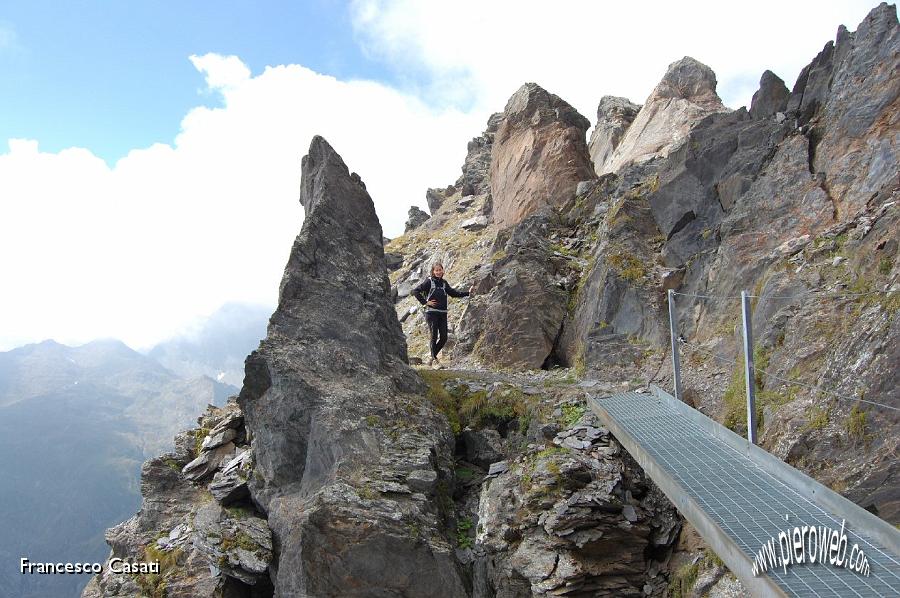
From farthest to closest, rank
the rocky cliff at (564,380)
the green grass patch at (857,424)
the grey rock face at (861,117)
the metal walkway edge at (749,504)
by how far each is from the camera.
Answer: the grey rock face at (861,117) < the rocky cliff at (564,380) < the green grass patch at (857,424) < the metal walkway edge at (749,504)

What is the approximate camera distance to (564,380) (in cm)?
1541

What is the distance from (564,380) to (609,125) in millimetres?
32340

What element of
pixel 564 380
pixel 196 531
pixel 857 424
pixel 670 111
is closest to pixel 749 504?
pixel 857 424

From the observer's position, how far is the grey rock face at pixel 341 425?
10039 millimetres

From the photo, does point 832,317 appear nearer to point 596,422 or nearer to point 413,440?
point 596,422

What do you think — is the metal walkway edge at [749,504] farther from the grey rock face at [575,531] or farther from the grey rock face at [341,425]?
the grey rock face at [341,425]

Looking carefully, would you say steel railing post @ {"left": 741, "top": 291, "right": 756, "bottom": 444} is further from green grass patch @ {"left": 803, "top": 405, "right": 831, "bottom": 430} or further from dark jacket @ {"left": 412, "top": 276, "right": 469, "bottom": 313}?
dark jacket @ {"left": 412, "top": 276, "right": 469, "bottom": 313}

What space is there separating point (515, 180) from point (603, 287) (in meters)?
15.1

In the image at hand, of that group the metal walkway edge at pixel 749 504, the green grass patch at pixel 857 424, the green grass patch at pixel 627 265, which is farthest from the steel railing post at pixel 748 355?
the green grass patch at pixel 627 265

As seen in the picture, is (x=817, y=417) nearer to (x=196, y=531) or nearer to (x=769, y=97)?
(x=196, y=531)

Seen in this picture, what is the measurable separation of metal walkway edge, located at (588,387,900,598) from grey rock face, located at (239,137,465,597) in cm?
400

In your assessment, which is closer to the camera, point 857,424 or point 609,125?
point 857,424

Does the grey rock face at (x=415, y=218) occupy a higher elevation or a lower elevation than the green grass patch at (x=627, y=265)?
higher

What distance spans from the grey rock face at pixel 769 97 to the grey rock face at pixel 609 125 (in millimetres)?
21489
